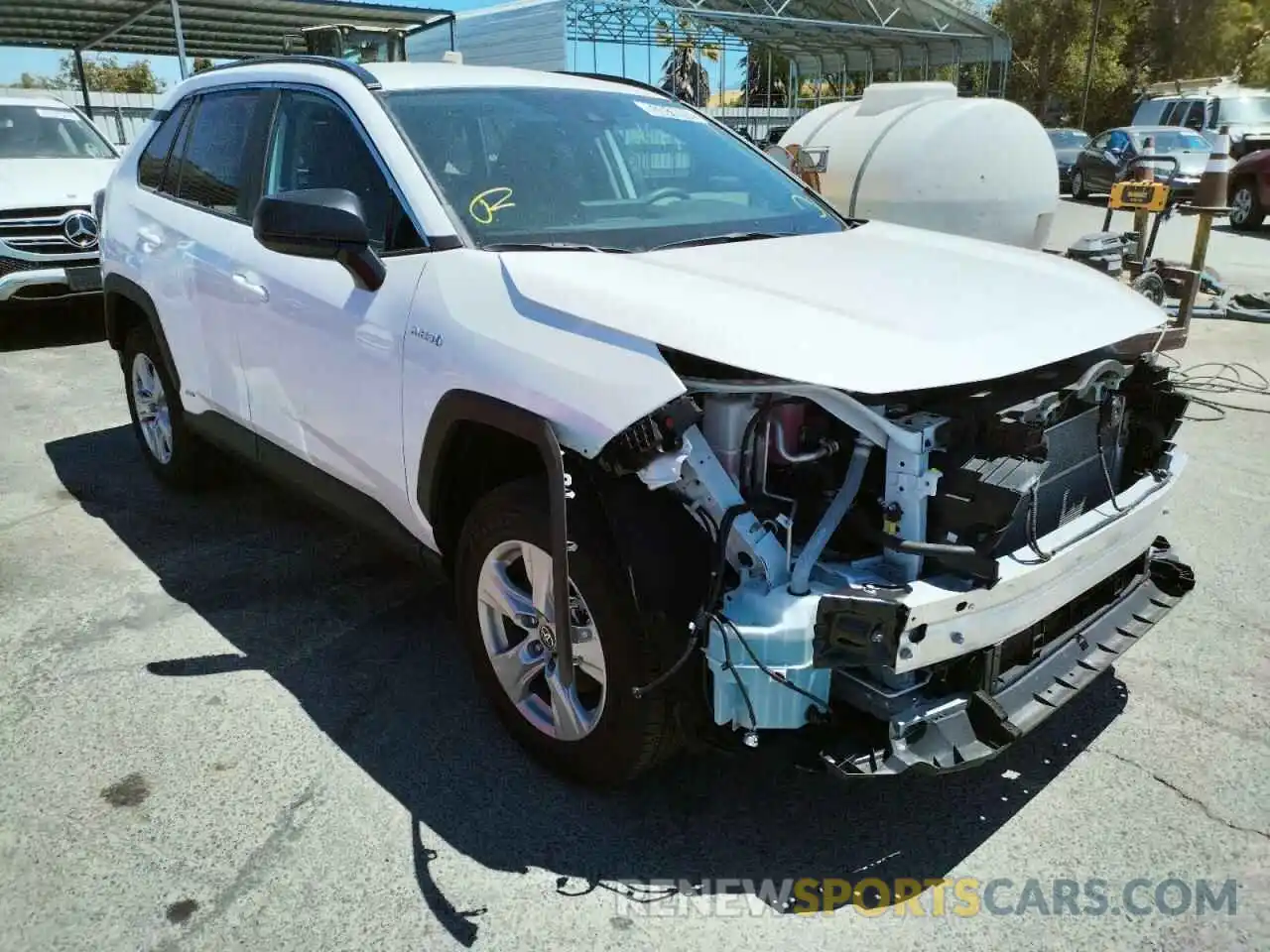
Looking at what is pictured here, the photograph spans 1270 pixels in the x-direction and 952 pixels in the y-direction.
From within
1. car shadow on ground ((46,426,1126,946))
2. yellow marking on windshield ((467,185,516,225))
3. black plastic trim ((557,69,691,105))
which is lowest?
car shadow on ground ((46,426,1126,946))

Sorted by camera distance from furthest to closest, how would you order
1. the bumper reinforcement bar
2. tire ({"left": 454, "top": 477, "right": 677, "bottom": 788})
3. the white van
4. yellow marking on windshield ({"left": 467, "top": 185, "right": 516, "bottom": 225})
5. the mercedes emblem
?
the white van → the mercedes emblem → yellow marking on windshield ({"left": 467, "top": 185, "right": 516, "bottom": 225}) → tire ({"left": 454, "top": 477, "right": 677, "bottom": 788}) → the bumper reinforcement bar

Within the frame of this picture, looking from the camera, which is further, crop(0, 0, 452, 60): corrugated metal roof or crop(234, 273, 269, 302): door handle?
crop(0, 0, 452, 60): corrugated metal roof

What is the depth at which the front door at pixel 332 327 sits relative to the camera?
10.1 feet

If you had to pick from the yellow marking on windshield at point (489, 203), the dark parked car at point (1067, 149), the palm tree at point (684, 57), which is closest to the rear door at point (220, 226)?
the yellow marking on windshield at point (489, 203)

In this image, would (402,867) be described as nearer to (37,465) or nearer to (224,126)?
(224,126)

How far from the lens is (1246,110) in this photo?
75.5ft

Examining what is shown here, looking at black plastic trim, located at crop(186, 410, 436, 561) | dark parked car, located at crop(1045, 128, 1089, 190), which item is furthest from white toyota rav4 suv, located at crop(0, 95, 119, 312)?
dark parked car, located at crop(1045, 128, 1089, 190)

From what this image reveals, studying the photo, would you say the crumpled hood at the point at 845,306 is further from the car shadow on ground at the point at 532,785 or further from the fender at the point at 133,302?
the fender at the point at 133,302

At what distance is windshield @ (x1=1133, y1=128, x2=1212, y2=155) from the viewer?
20.7m

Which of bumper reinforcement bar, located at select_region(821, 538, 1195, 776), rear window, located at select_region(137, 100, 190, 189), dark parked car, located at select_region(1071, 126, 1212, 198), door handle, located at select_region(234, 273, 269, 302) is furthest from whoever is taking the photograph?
dark parked car, located at select_region(1071, 126, 1212, 198)

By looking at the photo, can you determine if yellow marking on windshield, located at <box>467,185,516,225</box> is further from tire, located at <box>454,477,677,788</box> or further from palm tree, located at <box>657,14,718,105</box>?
palm tree, located at <box>657,14,718,105</box>

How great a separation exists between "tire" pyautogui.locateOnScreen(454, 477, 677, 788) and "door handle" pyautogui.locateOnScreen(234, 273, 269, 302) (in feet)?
4.33

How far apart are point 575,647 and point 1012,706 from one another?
1.14 metres

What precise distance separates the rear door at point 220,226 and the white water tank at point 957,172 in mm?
5458
